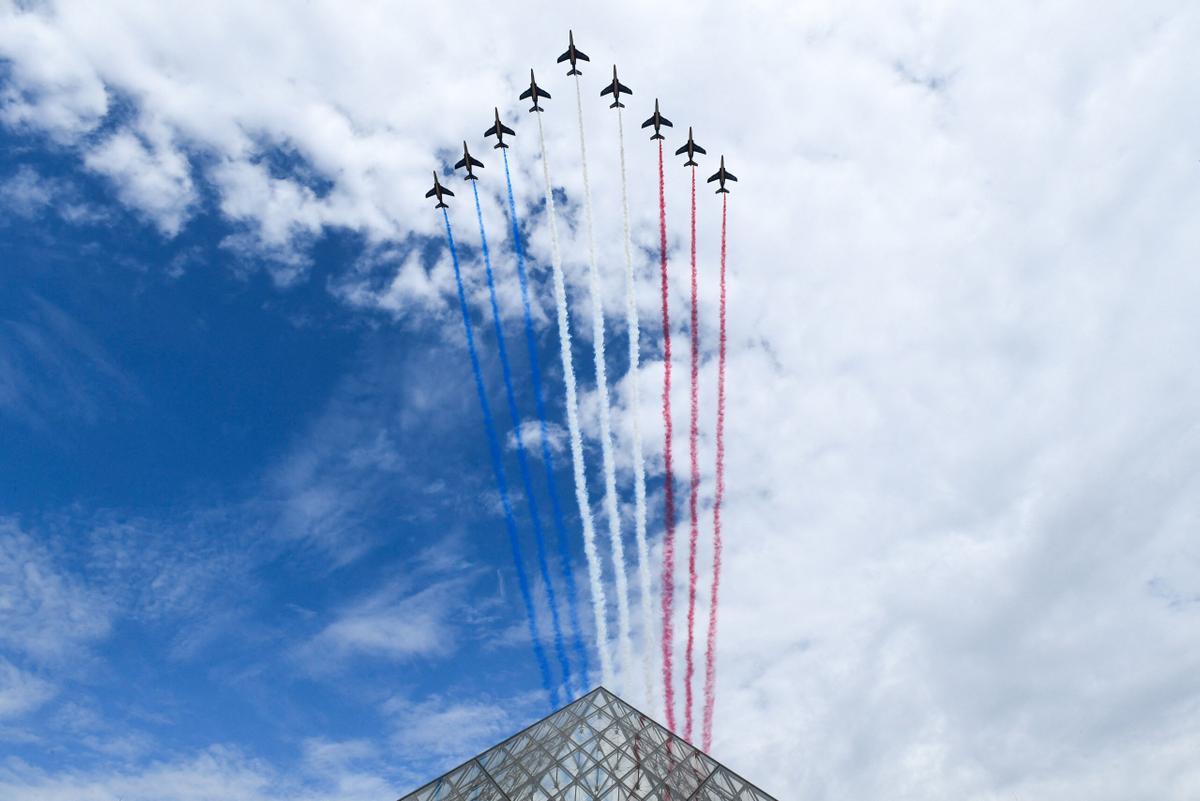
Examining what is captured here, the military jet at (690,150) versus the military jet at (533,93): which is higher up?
the military jet at (533,93)

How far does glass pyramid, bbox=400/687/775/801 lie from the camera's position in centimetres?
4716

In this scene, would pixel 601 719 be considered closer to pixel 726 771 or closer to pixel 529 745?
pixel 529 745

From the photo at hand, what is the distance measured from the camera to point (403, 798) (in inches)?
1854

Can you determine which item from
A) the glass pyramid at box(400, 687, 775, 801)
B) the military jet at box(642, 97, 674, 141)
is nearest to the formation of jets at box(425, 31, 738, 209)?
the military jet at box(642, 97, 674, 141)

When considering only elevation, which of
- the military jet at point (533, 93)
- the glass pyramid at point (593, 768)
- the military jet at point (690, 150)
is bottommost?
the glass pyramid at point (593, 768)

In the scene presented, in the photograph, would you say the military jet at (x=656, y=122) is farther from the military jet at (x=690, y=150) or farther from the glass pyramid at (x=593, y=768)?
the glass pyramid at (x=593, y=768)

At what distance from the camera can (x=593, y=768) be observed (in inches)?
1930

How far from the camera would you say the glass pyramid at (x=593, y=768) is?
4716 cm

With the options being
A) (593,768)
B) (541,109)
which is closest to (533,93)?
(541,109)

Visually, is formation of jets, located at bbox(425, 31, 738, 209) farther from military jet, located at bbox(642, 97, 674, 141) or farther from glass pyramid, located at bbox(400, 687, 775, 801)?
glass pyramid, located at bbox(400, 687, 775, 801)

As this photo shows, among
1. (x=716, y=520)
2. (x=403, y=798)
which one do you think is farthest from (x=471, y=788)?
(x=716, y=520)

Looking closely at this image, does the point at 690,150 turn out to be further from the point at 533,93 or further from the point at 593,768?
the point at 593,768

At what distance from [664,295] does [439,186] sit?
31.2 meters

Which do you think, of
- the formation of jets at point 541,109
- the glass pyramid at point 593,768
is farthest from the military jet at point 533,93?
the glass pyramid at point 593,768
